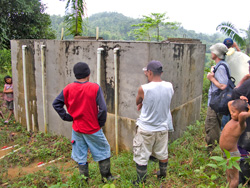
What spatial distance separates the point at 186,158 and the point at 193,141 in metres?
0.73

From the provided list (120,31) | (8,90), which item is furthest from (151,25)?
(120,31)

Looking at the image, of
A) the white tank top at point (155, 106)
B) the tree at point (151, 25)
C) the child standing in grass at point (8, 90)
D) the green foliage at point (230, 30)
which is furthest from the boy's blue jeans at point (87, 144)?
the tree at point (151, 25)

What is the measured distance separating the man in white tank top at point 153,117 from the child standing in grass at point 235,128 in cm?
75

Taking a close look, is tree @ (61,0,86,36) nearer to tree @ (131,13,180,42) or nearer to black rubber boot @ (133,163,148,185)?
black rubber boot @ (133,163,148,185)

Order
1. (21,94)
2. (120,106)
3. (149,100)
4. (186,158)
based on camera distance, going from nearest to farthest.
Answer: (149,100)
(186,158)
(120,106)
(21,94)

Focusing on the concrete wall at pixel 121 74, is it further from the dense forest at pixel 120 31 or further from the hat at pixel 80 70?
the dense forest at pixel 120 31

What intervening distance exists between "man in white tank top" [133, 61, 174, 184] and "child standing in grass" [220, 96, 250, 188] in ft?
2.45

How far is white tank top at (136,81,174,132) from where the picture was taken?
2.85 meters

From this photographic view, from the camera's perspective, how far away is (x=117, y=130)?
4457 millimetres

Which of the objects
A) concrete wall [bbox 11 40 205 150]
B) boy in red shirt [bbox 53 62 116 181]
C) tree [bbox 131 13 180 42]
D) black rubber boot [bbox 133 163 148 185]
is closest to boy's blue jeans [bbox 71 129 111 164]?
boy in red shirt [bbox 53 62 116 181]

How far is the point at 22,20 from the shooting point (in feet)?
40.2

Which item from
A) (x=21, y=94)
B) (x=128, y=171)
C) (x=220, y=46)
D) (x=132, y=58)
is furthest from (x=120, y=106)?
(x=21, y=94)

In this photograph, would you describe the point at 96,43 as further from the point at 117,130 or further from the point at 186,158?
the point at 186,158

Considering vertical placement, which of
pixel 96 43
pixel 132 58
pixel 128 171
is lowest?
pixel 128 171
